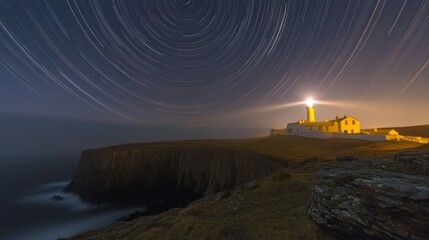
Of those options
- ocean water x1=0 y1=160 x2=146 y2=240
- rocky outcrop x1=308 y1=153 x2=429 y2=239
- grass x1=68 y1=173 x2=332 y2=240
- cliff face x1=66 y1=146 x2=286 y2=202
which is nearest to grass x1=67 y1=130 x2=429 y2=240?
grass x1=68 y1=173 x2=332 y2=240

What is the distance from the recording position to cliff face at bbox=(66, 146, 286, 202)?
60528mm

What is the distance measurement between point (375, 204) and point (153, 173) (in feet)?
217

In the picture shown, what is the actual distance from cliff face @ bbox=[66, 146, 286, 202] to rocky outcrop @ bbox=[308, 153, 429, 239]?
4326 centimetres

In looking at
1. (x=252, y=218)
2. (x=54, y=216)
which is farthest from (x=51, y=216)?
(x=252, y=218)

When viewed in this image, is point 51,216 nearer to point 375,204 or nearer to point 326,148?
point 326,148

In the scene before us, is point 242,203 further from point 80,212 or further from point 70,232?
point 80,212

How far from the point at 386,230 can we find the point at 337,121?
66773 mm

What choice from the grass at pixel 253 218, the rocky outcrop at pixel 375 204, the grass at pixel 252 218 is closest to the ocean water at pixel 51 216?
the grass at pixel 252 218

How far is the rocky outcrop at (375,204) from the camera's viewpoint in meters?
8.31

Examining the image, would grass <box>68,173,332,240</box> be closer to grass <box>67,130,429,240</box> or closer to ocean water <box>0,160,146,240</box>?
grass <box>67,130,429,240</box>

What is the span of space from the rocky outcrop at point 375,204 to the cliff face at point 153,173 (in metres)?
43.3

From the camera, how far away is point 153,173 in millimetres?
70312

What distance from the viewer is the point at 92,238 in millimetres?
19797

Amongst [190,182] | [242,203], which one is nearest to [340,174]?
[242,203]
